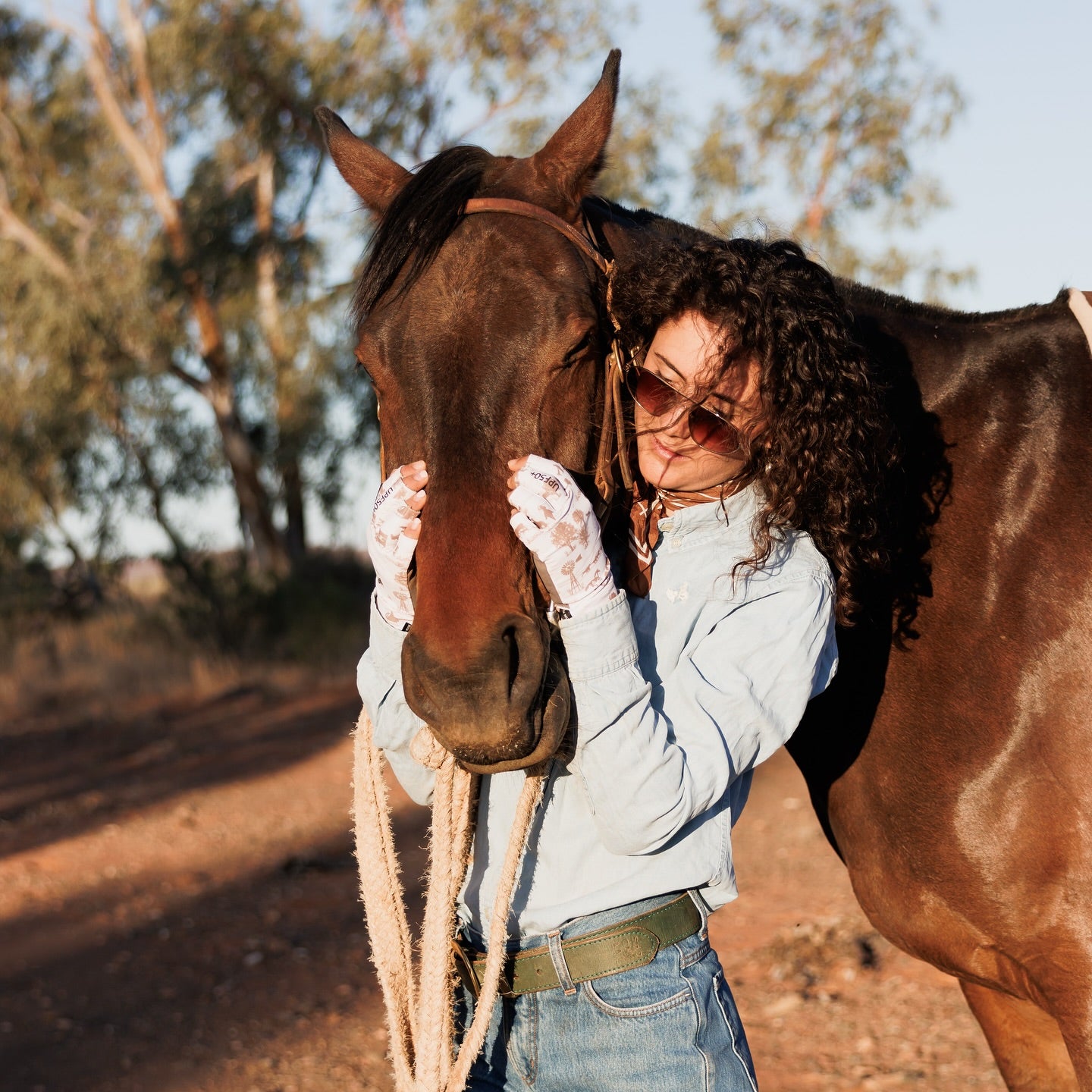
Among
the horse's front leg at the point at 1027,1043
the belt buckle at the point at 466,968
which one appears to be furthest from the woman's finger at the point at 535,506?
the horse's front leg at the point at 1027,1043

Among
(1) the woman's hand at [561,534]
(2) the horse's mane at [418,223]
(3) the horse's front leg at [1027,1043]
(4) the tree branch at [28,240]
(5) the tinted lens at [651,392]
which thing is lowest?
(3) the horse's front leg at [1027,1043]

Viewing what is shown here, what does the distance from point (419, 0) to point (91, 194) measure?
7.19m

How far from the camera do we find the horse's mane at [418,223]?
1.77m

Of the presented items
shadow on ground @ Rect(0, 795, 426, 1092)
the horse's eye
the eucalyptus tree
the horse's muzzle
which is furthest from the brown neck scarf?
the eucalyptus tree

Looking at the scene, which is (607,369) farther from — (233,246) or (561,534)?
(233,246)

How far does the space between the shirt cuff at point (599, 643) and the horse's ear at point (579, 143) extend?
80cm

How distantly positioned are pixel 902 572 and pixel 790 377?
0.56 meters

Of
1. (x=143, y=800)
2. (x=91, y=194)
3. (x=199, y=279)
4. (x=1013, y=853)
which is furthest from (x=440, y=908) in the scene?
(x=91, y=194)

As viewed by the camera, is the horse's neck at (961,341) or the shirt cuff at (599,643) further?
the horse's neck at (961,341)

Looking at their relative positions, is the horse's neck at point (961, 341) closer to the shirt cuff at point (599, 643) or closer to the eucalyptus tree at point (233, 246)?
the shirt cuff at point (599, 643)

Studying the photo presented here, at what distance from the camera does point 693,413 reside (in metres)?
1.77

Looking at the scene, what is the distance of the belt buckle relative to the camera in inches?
71.3

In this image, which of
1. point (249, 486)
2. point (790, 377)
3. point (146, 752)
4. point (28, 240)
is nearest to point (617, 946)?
point (790, 377)

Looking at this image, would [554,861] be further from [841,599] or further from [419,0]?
[419,0]
